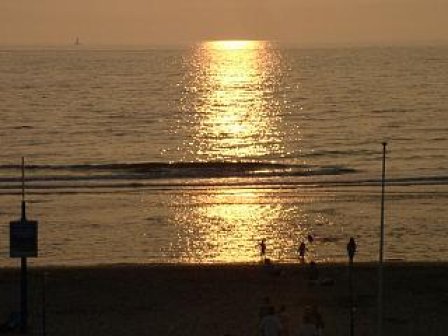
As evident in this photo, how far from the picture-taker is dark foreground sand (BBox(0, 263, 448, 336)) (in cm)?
2470

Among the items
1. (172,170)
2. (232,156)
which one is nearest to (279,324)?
(172,170)

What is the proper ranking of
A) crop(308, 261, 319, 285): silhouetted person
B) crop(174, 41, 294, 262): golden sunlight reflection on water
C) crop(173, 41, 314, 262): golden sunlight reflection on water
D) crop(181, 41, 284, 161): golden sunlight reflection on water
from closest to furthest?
crop(308, 261, 319, 285): silhouetted person → crop(173, 41, 314, 262): golden sunlight reflection on water → crop(174, 41, 294, 262): golden sunlight reflection on water → crop(181, 41, 284, 161): golden sunlight reflection on water

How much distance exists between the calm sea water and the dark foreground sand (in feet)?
11.9

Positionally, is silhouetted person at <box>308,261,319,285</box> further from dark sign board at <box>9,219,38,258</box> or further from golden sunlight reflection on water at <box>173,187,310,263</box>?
dark sign board at <box>9,219,38,258</box>

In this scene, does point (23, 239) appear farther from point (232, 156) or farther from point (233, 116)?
point (233, 116)

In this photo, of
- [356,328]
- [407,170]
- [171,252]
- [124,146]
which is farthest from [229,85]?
[356,328]

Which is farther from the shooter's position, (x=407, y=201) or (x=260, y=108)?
(x=260, y=108)

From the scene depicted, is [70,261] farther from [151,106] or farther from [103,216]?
[151,106]

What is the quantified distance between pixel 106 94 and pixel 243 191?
7888cm

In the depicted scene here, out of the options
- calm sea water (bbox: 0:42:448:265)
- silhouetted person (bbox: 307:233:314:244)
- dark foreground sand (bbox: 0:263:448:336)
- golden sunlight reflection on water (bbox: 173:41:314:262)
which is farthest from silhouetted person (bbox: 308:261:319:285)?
silhouetted person (bbox: 307:233:314:244)

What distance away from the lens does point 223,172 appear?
6116 cm

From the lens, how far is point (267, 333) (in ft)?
63.7

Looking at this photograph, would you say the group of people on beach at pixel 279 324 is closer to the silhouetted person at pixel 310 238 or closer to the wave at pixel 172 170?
the silhouetted person at pixel 310 238

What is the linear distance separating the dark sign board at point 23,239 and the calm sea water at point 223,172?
12.6m
